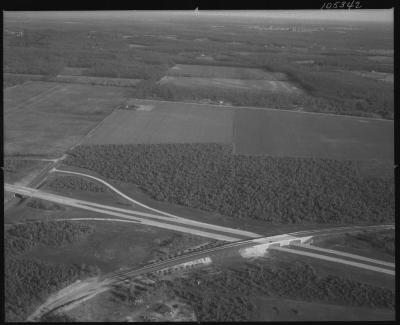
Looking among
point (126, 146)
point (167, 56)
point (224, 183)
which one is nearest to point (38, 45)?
point (167, 56)

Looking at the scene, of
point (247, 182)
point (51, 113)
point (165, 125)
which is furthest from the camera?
point (51, 113)

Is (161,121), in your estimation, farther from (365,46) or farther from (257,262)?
(365,46)

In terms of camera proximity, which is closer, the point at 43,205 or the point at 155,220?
the point at 155,220

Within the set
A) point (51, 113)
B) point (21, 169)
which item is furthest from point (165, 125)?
point (21, 169)

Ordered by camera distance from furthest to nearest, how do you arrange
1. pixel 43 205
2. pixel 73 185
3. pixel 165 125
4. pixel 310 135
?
pixel 165 125 → pixel 310 135 → pixel 73 185 → pixel 43 205

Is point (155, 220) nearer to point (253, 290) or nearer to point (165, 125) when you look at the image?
point (253, 290)

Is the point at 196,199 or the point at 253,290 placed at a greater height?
the point at 196,199
